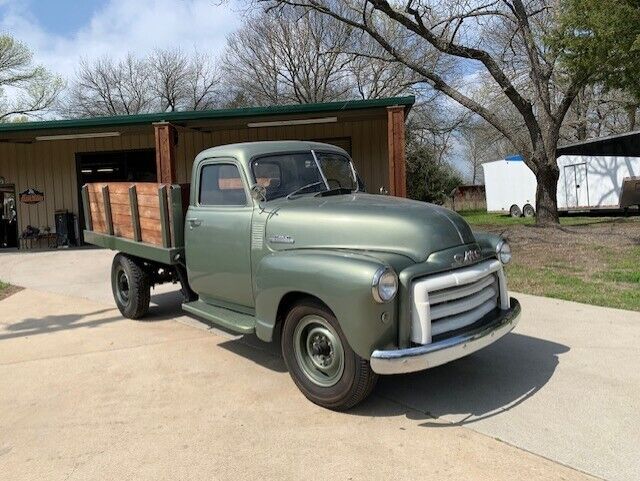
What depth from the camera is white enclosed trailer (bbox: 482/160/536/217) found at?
25516mm

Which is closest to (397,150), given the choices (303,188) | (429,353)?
(303,188)

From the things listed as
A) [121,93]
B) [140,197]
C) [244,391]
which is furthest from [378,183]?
[121,93]

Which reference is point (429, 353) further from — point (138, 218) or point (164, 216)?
point (138, 218)

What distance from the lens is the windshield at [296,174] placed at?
16.5 feet

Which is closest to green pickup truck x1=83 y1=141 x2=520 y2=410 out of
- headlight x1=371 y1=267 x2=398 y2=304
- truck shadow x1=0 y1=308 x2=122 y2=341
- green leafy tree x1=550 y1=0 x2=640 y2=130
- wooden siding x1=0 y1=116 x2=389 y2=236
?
headlight x1=371 y1=267 x2=398 y2=304

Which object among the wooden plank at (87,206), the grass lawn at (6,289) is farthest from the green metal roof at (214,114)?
the wooden plank at (87,206)

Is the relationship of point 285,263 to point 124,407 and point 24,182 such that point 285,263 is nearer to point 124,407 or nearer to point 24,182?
point 124,407

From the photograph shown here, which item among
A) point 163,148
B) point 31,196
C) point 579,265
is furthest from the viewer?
point 31,196

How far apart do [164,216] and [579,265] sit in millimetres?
7306

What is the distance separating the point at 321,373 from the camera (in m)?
4.11

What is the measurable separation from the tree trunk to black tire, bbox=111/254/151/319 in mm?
13205

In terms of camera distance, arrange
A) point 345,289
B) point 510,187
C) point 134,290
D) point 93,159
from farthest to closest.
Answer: point 510,187
point 93,159
point 134,290
point 345,289

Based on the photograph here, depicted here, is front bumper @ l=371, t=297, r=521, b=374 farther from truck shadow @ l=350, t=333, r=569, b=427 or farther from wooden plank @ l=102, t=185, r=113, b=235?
wooden plank @ l=102, t=185, r=113, b=235

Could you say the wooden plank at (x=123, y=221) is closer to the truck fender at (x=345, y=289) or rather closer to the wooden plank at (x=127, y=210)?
the wooden plank at (x=127, y=210)
